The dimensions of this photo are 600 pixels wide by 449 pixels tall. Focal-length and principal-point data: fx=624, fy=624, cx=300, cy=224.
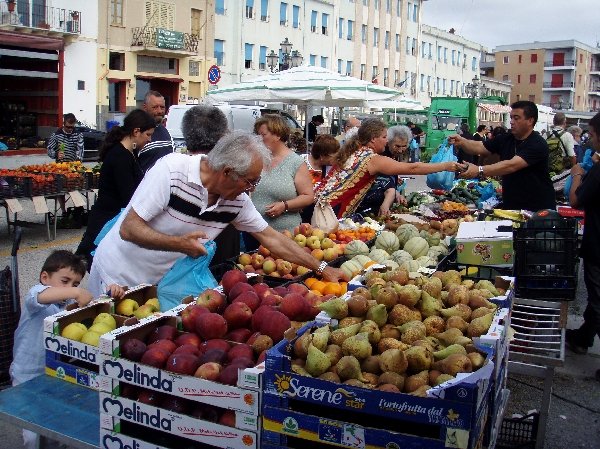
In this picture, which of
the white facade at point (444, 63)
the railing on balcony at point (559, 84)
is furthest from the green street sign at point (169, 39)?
the railing on balcony at point (559, 84)

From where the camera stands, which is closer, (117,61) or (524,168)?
(524,168)

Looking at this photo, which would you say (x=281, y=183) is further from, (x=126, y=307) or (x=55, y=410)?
(x=55, y=410)

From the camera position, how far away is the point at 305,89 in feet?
39.7

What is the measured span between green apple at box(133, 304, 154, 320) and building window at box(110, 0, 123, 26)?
3224 centimetres

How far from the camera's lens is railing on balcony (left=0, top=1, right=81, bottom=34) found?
1101 inches

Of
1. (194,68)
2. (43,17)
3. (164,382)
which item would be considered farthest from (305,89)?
(194,68)

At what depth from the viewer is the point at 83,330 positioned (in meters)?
2.85

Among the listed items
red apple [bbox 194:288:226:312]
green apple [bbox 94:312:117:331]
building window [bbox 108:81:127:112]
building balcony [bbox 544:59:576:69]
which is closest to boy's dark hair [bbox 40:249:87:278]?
green apple [bbox 94:312:117:331]

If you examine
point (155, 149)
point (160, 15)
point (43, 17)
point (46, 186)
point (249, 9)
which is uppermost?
point (249, 9)

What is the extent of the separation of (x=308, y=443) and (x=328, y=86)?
1025 cm

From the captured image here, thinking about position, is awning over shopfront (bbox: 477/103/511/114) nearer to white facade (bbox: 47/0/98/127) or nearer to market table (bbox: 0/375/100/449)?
white facade (bbox: 47/0/98/127)

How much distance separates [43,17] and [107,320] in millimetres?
30559

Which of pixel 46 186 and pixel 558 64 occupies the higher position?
pixel 558 64

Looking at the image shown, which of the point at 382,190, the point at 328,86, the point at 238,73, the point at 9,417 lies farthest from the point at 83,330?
the point at 238,73
